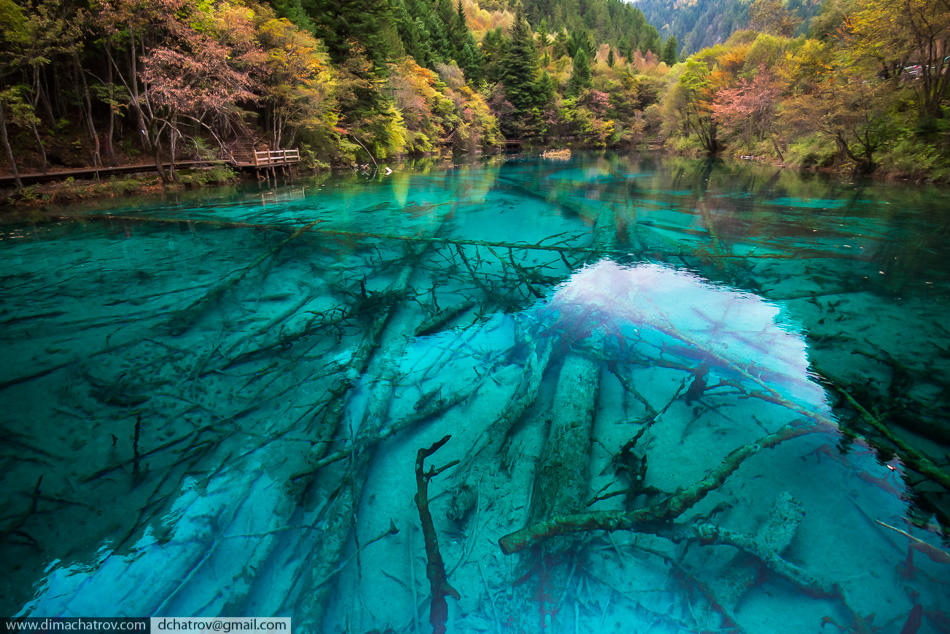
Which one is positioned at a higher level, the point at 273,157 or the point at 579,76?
the point at 579,76

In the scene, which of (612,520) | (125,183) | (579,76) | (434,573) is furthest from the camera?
(579,76)

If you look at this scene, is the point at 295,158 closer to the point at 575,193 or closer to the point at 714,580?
the point at 575,193

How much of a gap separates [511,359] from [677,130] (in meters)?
46.4

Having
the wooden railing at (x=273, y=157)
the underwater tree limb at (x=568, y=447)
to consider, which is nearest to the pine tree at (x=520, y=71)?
the wooden railing at (x=273, y=157)

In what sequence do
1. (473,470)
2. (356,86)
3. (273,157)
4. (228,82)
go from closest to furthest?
(473,470) → (228,82) → (273,157) → (356,86)

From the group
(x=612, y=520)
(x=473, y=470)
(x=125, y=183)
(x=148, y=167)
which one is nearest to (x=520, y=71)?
(x=148, y=167)

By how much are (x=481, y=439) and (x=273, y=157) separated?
74.0 feet

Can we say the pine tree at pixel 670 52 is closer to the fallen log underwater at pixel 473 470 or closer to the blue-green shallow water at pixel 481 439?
the blue-green shallow water at pixel 481 439

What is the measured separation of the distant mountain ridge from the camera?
408 feet

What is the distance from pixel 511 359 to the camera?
12.3ft

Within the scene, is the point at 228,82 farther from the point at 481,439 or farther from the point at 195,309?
the point at 481,439

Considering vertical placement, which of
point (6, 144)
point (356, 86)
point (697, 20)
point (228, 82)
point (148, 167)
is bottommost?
point (148, 167)

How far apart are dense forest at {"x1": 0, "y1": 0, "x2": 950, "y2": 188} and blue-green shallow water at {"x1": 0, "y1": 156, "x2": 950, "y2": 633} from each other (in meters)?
12.5

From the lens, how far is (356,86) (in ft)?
83.8
